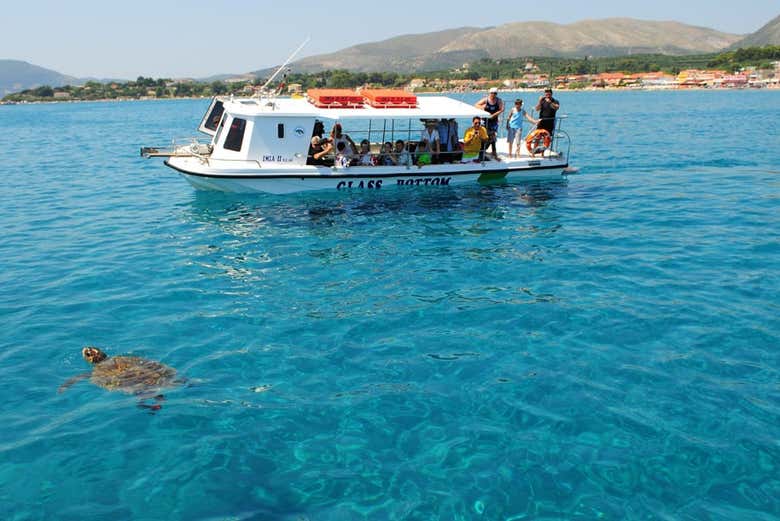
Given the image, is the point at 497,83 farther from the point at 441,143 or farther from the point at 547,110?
the point at 441,143

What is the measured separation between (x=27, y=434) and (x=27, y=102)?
651 ft

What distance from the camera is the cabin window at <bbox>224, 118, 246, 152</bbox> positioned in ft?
67.9

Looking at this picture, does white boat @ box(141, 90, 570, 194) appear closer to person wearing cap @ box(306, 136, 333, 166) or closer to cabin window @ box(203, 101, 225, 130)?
person wearing cap @ box(306, 136, 333, 166)

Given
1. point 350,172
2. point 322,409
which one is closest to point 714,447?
point 322,409

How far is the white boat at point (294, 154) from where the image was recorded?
66.4 feet

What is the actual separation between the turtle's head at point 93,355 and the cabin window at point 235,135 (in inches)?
478

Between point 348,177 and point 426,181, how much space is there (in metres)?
2.95

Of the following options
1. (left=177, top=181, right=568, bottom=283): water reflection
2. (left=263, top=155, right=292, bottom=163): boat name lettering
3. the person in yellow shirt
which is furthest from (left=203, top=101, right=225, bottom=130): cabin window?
the person in yellow shirt

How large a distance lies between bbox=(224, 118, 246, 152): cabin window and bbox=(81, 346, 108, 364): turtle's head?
39.9 ft

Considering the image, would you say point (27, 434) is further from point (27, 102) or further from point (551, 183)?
point (27, 102)

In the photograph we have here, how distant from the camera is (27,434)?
319 inches

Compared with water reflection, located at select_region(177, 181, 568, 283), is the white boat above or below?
above

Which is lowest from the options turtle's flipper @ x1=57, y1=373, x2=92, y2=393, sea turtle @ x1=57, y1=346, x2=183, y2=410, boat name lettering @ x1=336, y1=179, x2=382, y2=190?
turtle's flipper @ x1=57, y1=373, x2=92, y2=393

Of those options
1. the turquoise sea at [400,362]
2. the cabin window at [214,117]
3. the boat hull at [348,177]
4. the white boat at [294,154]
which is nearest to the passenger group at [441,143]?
the white boat at [294,154]
